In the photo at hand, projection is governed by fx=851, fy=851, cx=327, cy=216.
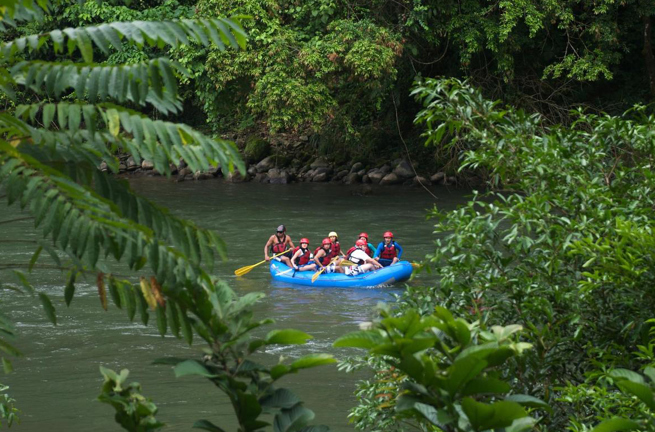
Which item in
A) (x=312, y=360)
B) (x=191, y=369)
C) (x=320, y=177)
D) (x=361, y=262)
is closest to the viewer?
(x=191, y=369)

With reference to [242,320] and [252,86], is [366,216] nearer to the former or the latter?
[252,86]

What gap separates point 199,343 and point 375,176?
Result: 53.8 ft

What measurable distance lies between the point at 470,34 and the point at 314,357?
21.1 meters

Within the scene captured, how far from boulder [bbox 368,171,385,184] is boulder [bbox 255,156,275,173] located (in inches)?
150

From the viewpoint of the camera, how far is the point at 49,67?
3082 millimetres

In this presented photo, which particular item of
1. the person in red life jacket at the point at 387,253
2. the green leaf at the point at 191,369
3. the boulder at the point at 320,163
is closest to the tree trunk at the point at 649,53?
the boulder at the point at 320,163

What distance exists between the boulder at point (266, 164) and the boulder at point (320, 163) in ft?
4.82

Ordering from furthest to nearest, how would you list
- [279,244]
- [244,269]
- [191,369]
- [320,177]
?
[320,177]
[279,244]
[244,269]
[191,369]

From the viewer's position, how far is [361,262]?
56.0 feet

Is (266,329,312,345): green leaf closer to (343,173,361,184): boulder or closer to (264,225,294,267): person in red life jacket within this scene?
(264,225,294,267): person in red life jacket

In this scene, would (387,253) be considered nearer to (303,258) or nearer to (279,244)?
(303,258)

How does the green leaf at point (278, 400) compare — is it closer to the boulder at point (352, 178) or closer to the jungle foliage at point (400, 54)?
the jungle foliage at point (400, 54)

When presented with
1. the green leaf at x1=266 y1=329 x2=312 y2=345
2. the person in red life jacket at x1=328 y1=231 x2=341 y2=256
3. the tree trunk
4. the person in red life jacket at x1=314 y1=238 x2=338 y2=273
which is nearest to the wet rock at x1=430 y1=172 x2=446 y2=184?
the tree trunk

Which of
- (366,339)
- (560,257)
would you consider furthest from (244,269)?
(366,339)
